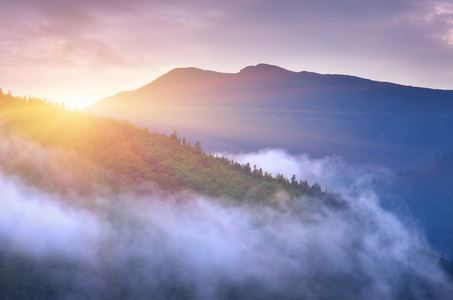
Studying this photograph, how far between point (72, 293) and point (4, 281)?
29.1m

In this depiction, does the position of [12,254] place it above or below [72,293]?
above

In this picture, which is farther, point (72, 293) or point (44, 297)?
point (72, 293)

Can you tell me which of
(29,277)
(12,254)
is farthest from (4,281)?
(12,254)

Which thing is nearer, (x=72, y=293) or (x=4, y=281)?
(x=4, y=281)

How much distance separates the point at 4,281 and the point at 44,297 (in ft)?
53.5

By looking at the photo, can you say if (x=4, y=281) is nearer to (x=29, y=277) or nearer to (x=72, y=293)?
(x=29, y=277)

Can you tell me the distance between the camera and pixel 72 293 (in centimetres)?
19762

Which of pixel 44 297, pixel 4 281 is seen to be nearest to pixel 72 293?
pixel 44 297

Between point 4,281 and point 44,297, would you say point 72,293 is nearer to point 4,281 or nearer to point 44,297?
point 44,297

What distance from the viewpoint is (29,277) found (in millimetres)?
184875

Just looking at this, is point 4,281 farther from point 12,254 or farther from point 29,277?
point 12,254

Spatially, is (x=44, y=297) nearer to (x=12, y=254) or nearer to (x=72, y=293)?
(x=72, y=293)

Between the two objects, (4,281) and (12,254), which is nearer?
(4,281)

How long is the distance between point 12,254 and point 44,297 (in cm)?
2893
